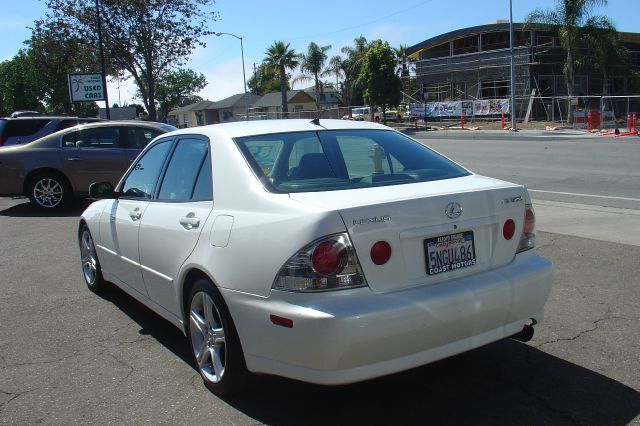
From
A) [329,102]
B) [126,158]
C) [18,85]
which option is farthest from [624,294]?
[329,102]

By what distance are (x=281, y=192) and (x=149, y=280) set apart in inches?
60.8

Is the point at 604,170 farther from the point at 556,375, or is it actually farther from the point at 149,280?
the point at 149,280

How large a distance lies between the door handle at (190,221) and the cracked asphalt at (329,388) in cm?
103

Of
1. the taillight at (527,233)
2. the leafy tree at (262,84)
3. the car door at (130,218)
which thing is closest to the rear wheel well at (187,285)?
the car door at (130,218)

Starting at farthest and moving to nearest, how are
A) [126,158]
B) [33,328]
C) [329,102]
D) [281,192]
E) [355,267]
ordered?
[329,102]
[126,158]
[33,328]
[281,192]
[355,267]

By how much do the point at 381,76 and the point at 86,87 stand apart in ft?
77.5

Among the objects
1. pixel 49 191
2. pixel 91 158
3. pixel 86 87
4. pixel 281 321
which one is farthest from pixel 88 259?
pixel 86 87

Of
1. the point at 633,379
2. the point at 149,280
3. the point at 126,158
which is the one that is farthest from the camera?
the point at 126,158

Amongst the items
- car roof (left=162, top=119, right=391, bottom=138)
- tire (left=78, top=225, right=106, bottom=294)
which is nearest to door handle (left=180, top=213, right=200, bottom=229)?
car roof (left=162, top=119, right=391, bottom=138)

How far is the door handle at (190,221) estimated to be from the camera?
379 cm

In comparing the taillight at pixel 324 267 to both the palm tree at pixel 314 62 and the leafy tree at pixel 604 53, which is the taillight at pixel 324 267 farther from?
the palm tree at pixel 314 62

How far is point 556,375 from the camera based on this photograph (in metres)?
3.84

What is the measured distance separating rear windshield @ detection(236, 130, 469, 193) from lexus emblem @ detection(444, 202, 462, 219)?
1.46 feet

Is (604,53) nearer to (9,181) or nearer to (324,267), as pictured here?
(9,181)
